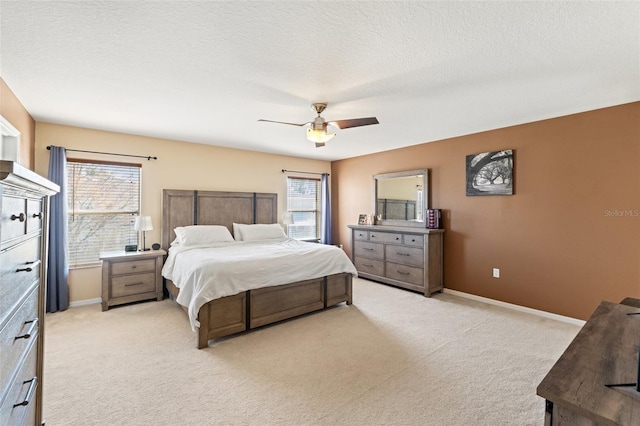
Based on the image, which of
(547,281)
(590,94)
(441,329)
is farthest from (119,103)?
(547,281)

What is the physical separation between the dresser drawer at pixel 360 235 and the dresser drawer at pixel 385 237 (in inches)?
3.9

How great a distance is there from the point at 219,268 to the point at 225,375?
0.99 metres

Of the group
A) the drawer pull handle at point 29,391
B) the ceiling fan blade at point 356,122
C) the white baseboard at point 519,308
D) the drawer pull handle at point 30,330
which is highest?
the ceiling fan blade at point 356,122

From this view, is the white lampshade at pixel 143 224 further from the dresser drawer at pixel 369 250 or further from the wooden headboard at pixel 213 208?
the dresser drawer at pixel 369 250

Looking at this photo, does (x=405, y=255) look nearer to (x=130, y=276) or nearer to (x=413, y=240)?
(x=413, y=240)

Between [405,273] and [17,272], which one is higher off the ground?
[17,272]

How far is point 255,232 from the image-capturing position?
4.99m

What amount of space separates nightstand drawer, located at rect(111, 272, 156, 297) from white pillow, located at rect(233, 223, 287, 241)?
1.38m

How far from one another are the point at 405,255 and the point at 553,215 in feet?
6.48

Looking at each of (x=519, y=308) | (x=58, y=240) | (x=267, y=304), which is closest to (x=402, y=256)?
(x=519, y=308)

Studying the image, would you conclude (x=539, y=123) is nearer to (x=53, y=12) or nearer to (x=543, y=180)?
(x=543, y=180)

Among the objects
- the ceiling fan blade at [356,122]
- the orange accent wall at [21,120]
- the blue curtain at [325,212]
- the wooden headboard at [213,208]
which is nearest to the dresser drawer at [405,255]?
the blue curtain at [325,212]

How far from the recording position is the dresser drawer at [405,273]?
4562 millimetres

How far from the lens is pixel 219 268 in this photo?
299 centimetres
